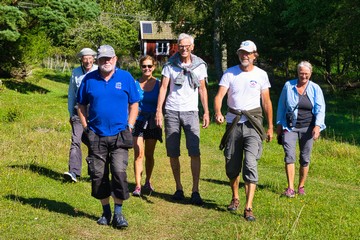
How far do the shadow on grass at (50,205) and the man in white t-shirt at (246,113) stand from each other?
71.5 inches

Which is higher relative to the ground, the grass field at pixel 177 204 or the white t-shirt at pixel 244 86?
the white t-shirt at pixel 244 86

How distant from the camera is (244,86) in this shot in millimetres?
6660

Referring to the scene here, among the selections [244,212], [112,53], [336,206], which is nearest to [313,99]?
[336,206]

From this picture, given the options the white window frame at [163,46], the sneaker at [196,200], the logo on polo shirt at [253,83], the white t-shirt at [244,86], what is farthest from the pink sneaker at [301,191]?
the white window frame at [163,46]

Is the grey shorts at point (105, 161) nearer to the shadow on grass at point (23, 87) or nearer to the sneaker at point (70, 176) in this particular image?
the sneaker at point (70, 176)

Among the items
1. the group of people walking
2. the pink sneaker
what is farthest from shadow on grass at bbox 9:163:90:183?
the pink sneaker

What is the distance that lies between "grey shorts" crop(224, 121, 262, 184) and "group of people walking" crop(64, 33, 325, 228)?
0.01m

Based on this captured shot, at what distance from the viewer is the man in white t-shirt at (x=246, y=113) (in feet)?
21.6

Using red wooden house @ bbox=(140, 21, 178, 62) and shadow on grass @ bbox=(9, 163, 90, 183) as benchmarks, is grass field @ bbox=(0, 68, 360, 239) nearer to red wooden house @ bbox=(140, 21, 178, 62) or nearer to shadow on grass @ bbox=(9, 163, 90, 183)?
shadow on grass @ bbox=(9, 163, 90, 183)

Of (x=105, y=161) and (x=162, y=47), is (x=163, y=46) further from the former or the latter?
(x=105, y=161)

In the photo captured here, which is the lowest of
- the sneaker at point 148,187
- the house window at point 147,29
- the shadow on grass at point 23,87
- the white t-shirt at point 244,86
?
the shadow on grass at point 23,87

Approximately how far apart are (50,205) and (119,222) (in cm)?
130

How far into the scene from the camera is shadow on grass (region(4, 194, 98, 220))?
6.59 meters

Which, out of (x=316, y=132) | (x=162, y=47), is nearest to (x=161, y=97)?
(x=316, y=132)
